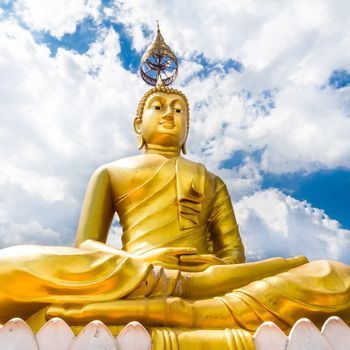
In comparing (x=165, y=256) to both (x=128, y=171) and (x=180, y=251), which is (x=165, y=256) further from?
(x=128, y=171)

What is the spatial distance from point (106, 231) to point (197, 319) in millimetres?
1616

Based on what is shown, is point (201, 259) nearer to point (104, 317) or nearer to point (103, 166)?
point (104, 317)

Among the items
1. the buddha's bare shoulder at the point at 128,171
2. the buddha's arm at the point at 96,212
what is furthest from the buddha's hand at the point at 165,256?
the buddha's bare shoulder at the point at 128,171

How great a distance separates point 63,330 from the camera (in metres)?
2.65

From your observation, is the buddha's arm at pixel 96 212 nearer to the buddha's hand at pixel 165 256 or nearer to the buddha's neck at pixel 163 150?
the buddha's hand at pixel 165 256

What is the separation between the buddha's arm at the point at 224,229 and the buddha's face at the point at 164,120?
0.70 metres

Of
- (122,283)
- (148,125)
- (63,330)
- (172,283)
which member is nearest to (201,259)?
(172,283)

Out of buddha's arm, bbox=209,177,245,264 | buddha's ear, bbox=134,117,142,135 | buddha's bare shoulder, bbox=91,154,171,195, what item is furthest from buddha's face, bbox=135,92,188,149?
buddha's arm, bbox=209,177,245,264

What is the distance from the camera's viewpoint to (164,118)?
5.20 m

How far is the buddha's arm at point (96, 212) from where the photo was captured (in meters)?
4.30

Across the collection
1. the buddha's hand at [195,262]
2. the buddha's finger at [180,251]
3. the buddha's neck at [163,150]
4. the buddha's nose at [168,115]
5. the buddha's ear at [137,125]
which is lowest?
the buddha's hand at [195,262]

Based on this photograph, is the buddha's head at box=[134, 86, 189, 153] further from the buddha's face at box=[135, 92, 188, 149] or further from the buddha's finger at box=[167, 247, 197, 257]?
the buddha's finger at box=[167, 247, 197, 257]

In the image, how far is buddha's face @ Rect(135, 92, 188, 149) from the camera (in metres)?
5.19

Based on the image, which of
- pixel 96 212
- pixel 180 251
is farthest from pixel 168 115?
pixel 180 251
